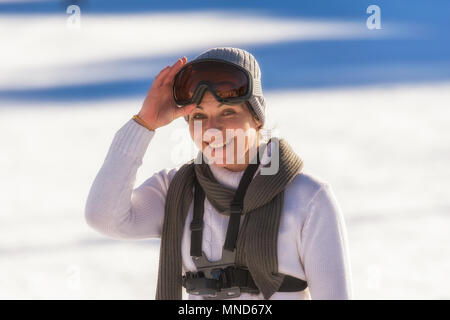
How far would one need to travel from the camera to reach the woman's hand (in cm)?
224

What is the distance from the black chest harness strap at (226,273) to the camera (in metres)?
2.08

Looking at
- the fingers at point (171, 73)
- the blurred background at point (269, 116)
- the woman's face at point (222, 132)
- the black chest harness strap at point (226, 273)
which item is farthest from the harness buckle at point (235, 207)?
the blurred background at point (269, 116)

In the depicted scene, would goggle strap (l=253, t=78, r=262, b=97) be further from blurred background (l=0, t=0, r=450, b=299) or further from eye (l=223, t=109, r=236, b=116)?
blurred background (l=0, t=0, r=450, b=299)

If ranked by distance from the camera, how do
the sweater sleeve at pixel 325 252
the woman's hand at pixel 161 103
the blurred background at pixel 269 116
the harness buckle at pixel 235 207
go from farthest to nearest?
the blurred background at pixel 269 116 → the woman's hand at pixel 161 103 → the harness buckle at pixel 235 207 → the sweater sleeve at pixel 325 252

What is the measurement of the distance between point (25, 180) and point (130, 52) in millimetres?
2649

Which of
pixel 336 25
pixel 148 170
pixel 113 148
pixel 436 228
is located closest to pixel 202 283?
pixel 113 148

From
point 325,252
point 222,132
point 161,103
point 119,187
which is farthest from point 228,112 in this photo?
point 325,252

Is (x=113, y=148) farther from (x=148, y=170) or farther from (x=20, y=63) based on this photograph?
(x=20, y=63)

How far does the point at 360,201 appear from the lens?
4707 mm

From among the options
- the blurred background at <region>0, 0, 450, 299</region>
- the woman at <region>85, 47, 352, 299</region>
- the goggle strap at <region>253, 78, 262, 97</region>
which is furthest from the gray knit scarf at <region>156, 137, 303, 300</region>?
the blurred background at <region>0, 0, 450, 299</region>

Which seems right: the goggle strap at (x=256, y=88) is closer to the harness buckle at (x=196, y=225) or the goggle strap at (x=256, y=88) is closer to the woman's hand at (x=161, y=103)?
the woman's hand at (x=161, y=103)

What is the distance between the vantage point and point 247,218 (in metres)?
2.12

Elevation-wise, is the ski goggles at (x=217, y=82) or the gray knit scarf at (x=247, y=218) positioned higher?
the ski goggles at (x=217, y=82)
